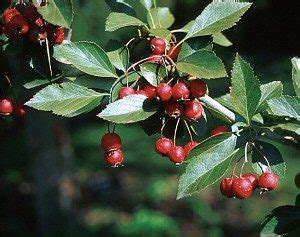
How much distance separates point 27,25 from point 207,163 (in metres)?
0.56

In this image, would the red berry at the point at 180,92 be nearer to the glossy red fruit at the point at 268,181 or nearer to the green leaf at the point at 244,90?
the green leaf at the point at 244,90

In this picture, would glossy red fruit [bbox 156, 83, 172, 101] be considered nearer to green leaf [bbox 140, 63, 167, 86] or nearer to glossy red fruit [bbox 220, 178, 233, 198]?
green leaf [bbox 140, 63, 167, 86]

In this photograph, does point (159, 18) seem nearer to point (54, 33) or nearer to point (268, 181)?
point (54, 33)

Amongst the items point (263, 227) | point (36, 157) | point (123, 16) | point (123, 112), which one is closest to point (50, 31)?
point (123, 16)

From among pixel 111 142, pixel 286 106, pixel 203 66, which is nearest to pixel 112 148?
pixel 111 142

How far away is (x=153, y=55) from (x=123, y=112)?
0.61 ft

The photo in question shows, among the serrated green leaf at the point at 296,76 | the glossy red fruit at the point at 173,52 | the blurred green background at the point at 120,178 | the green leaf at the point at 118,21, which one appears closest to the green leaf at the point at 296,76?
the serrated green leaf at the point at 296,76

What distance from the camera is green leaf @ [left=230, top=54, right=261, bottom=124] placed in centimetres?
130

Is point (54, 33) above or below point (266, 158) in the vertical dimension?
above

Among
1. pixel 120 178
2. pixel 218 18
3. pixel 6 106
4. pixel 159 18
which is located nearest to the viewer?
pixel 218 18

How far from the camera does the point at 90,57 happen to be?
1388 mm

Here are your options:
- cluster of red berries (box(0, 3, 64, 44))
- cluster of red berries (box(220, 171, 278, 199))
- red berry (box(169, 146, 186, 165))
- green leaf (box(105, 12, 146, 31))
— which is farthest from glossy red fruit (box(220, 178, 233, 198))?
cluster of red berries (box(0, 3, 64, 44))

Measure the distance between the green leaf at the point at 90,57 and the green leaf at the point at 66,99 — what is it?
6 cm

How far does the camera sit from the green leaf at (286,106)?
4.17ft
